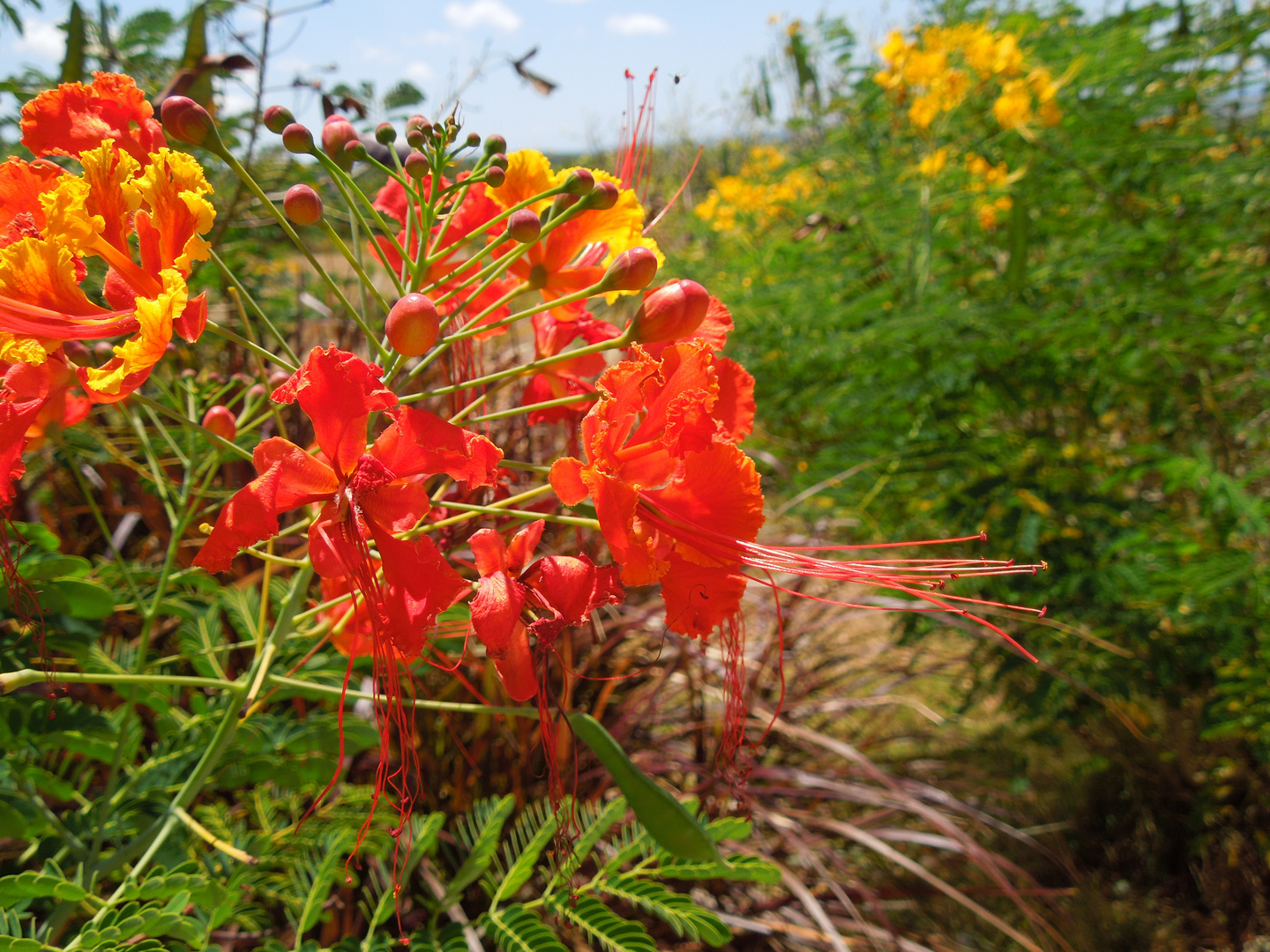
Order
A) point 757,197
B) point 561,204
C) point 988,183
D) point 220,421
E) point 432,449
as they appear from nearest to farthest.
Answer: point 432,449, point 561,204, point 220,421, point 988,183, point 757,197

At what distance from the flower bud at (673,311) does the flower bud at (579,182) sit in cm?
15

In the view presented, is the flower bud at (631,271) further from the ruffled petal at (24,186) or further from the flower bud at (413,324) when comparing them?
the ruffled petal at (24,186)

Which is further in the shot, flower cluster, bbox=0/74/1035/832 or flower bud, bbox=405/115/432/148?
flower bud, bbox=405/115/432/148

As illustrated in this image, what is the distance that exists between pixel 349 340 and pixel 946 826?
2.61m

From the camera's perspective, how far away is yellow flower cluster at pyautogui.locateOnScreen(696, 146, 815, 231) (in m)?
4.06

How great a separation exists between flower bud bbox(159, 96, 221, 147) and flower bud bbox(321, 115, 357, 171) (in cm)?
11

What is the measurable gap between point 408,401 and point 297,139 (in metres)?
0.33

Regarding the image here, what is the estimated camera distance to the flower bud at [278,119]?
2.91ft

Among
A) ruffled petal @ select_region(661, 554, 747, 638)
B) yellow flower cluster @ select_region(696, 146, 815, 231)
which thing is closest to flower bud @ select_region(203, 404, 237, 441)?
ruffled petal @ select_region(661, 554, 747, 638)

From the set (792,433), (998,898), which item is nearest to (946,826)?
(998,898)

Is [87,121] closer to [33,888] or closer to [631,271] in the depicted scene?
[631,271]

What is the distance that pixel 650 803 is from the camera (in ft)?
2.61

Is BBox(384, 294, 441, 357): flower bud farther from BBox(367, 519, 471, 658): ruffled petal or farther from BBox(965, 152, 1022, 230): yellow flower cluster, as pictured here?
BBox(965, 152, 1022, 230): yellow flower cluster

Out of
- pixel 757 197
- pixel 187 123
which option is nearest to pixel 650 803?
pixel 187 123
